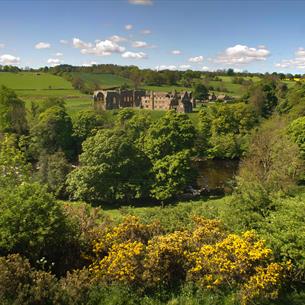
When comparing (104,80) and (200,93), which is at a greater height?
(104,80)

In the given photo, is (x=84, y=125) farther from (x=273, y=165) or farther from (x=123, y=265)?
(x=123, y=265)

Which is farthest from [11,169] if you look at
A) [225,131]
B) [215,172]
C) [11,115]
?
[225,131]

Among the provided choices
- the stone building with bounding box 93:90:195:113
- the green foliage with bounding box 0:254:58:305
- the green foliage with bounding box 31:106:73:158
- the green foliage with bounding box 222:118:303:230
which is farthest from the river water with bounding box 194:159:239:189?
the stone building with bounding box 93:90:195:113

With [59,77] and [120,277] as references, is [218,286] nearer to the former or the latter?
[120,277]

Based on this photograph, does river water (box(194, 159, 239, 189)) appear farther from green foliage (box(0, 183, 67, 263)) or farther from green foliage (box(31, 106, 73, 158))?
green foliage (box(0, 183, 67, 263))

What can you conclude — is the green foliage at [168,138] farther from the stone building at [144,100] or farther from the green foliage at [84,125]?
the stone building at [144,100]

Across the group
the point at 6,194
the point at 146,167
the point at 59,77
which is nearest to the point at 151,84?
the point at 59,77

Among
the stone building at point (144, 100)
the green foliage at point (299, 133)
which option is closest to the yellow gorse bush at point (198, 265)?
the green foliage at point (299, 133)
